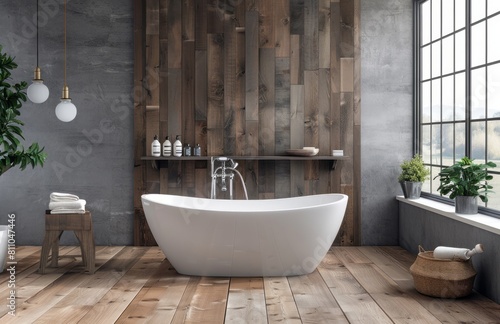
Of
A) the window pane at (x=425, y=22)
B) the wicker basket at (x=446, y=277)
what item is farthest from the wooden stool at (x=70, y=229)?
the window pane at (x=425, y=22)

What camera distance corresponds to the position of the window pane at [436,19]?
5.23m

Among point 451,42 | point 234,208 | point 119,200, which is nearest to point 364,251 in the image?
point 234,208

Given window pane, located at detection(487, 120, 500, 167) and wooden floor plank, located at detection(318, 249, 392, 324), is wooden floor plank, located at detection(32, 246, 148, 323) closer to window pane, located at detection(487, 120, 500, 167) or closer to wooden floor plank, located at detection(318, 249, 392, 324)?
wooden floor plank, located at detection(318, 249, 392, 324)

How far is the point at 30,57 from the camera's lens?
5793 mm

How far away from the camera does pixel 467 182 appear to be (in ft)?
13.5

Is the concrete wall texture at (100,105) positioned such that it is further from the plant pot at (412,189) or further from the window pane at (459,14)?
the window pane at (459,14)

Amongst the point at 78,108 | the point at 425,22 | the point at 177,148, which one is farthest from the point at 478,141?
the point at 78,108

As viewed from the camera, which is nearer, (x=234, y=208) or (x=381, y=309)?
(x=381, y=309)

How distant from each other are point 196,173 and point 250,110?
0.84 meters

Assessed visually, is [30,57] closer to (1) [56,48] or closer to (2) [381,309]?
(1) [56,48]

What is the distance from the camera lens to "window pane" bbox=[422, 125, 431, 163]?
552 centimetres

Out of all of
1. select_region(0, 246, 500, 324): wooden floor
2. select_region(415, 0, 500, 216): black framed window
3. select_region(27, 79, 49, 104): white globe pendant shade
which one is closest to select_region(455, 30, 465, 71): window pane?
select_region(415, 0, 500, 216): black framed window

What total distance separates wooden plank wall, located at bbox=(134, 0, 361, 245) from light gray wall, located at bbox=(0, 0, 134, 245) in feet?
0.61

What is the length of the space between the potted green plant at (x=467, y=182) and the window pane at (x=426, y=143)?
127 cm
